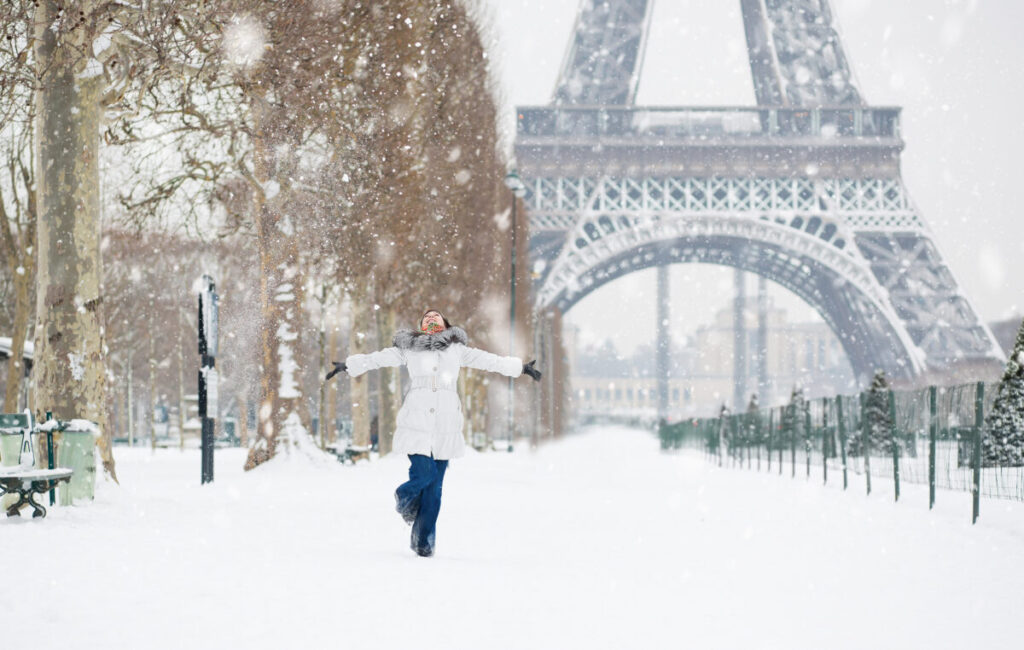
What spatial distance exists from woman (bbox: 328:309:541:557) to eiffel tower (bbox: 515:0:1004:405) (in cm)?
5140

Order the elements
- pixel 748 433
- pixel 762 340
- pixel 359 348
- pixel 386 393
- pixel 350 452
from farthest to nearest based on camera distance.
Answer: pixel 762 340 < pixel 748 433 < pixel 386 393 < pixel 359 348 < pixel 350 452

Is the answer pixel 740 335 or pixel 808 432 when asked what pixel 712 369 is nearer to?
pixel 740 335

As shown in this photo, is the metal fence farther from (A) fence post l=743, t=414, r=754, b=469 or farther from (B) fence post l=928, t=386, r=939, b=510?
(A) fence post l=743, t=414, r=754, b=469

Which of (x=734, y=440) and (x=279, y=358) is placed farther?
(x=734, y=440)

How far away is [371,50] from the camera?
1839cm

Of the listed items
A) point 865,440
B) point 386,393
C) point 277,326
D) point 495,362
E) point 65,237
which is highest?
point 65,237

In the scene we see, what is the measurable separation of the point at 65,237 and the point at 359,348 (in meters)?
12.0

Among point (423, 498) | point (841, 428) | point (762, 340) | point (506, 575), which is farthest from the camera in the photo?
point (762, 340)

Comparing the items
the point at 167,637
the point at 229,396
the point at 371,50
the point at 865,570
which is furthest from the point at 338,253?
the point at 229,396

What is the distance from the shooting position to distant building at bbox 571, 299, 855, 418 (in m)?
168

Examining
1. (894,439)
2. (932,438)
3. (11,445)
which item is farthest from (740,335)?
(11,445)

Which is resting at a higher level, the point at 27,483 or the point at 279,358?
the point at 279,358

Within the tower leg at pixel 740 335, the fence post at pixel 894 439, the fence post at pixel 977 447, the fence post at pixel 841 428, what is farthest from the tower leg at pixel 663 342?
the fence post at pixel 977 447

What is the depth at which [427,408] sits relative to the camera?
8391mm
